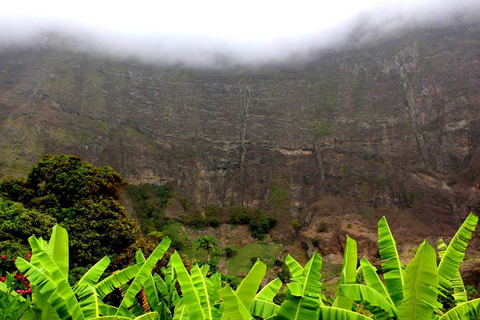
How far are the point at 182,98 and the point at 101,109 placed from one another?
61.7ft

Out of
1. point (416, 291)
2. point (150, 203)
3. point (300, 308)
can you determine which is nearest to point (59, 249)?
point (300, 308)

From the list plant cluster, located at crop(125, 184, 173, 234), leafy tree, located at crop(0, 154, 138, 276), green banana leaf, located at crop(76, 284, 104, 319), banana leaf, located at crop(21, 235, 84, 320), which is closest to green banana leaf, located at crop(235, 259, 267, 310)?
green banana leaf, located at crop(76, 284, 104, 319)

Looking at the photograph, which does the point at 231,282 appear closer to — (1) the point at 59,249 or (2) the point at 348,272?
(1) the point at 59,249

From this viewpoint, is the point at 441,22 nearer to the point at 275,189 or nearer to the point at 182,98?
the point at 275,189

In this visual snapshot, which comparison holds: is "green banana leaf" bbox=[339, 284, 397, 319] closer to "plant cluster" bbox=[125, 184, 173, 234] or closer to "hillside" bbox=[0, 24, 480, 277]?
"hillside" bbox=[0, 24, 480, 277]

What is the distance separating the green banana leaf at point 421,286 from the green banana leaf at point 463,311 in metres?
0.28

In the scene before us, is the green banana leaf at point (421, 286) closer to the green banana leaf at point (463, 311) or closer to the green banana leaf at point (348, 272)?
the green banana leaf at point (463, 311)

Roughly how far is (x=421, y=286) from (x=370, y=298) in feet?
1.72

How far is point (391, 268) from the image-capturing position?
3.54 metres

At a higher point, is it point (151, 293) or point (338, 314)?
point (338, 314)

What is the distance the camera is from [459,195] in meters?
45.8

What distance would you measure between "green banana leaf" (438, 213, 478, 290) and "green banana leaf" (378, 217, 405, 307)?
0.42 metres

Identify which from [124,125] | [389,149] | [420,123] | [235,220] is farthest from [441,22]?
[124,125]

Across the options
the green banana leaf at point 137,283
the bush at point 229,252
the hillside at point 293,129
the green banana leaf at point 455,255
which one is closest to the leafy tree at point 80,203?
the green banana leaf at point 137,283
